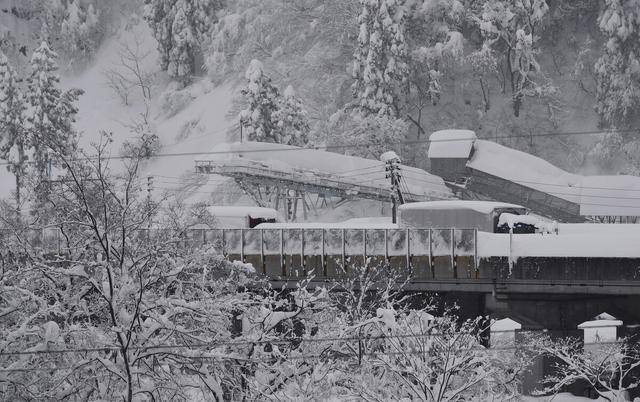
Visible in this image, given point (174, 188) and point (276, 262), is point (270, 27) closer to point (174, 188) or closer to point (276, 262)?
point (174, 188)

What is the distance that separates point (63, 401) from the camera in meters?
16.2

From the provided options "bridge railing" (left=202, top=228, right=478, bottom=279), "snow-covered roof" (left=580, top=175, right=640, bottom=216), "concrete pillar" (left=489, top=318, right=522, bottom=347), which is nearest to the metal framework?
"snow-covered roof" (left=580, top=175, right=640, bottom=216)

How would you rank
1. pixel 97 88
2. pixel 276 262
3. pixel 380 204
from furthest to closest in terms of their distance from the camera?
pixel 97 88
pixel 380 204
pixel 276 262

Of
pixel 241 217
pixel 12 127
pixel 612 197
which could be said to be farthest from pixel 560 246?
pixel 12 127

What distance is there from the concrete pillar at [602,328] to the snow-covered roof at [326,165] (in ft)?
69.9

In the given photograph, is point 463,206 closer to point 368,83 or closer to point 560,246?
point 560,246

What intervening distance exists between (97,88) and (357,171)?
36.3 meters

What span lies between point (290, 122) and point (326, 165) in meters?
5.85

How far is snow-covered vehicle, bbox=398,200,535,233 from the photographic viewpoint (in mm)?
37781

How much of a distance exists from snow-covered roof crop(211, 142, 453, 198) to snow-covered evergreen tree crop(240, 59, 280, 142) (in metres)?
4.57

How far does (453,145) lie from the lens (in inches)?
2159

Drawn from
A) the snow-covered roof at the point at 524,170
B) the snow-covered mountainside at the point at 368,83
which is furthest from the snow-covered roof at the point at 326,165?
the snow-covered mountainside at the point at 368,83

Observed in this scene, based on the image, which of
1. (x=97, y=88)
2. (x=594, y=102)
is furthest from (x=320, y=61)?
(x=97, y=88)

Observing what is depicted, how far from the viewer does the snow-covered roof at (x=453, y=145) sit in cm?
5462
